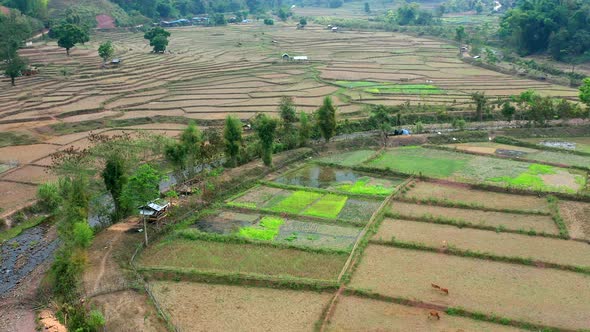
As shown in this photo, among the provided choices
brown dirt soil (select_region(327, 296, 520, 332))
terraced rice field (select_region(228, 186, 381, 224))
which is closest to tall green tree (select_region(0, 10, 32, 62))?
terraced rice field (select_region(228, 186, 381, 224))

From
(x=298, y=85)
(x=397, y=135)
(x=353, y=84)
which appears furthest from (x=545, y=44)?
(x=397, y=135)

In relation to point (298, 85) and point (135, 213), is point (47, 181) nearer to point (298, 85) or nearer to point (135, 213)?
point (135, 213)

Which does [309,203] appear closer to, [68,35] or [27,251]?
[27,251]

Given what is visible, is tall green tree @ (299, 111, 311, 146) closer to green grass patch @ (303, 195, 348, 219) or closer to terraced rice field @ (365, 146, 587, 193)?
terraced rice field @ (365, 146, 587, 193)

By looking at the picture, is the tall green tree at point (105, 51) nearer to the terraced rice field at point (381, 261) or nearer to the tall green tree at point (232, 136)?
the tall green tree at point (232, 136)

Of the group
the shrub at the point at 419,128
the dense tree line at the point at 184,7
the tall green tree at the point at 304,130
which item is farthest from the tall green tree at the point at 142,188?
the dense tree line at the point at 184,7

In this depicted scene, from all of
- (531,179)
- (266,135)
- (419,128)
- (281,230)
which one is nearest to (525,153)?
(531,179)
